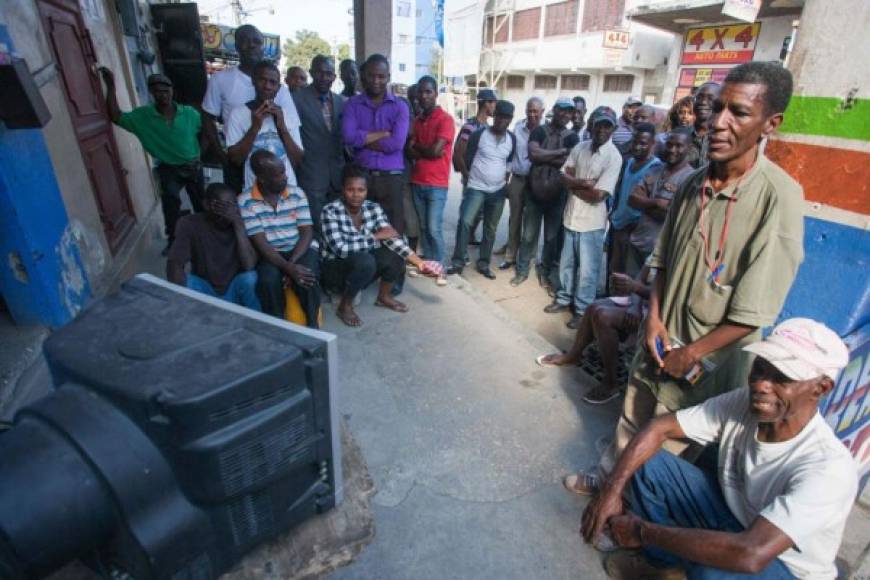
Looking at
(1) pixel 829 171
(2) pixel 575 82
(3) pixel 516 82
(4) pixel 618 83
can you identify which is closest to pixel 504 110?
(1) pixel 829 171

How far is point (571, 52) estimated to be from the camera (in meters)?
19.7

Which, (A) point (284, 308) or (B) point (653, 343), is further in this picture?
(A) point (284, 308)

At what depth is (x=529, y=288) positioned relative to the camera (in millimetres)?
4914

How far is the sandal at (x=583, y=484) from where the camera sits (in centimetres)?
219

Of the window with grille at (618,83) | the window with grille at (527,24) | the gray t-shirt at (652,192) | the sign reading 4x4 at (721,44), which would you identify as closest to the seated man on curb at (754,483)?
the gray t-shirt at (652,192)

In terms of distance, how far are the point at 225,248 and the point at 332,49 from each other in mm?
48842

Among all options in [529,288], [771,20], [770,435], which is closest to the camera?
[770,435]

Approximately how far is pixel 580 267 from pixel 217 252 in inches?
112

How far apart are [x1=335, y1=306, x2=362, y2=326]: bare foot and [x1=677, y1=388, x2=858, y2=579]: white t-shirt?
2416 millimetres

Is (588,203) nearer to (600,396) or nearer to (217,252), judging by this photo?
(600,396)

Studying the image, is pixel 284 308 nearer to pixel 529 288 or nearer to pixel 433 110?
pixel 433 110

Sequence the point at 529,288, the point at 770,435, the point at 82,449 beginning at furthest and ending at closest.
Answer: the point at 529,288 < the point at 770,435 < the point at 82,449

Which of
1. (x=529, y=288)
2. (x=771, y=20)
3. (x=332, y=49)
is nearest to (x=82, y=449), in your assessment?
(x=529, y=288)

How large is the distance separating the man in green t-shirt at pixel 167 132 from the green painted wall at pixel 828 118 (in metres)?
4.30
